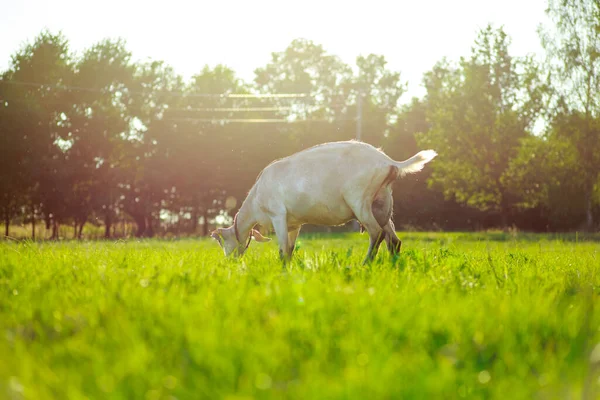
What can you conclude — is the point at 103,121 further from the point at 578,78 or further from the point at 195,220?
the point at 578,78

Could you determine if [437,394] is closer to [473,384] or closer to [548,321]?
[473,384]

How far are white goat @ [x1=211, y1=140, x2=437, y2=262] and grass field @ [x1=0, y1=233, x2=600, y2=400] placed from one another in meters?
3.07

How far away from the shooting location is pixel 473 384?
2.49m

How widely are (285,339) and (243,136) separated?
141 ft

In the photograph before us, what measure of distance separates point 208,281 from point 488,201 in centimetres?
3585

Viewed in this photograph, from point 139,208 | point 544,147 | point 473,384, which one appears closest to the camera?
point 473,384

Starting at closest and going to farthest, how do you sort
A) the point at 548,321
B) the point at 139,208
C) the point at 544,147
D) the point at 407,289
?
1. the point at 548,321
2. the point at 407,289
3. the point at 544,147
4. the point at 139,208

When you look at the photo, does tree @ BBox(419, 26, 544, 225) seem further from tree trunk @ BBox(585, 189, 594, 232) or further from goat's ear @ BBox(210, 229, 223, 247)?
goat's ear @ BBox(210, 229, 223, 247)

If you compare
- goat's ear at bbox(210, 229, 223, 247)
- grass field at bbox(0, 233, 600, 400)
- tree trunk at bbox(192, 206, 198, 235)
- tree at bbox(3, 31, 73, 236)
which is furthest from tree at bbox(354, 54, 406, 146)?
grass field at bbox(0, 233, 600, 400)

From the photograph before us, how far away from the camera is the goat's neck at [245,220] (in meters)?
9.55

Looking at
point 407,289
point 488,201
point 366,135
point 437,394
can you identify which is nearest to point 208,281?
point 407,289

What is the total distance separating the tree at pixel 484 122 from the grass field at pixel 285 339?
98.7 feet

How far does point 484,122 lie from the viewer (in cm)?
3425

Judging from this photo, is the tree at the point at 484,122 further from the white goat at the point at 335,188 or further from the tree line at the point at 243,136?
the white goat at the point at 335,188
